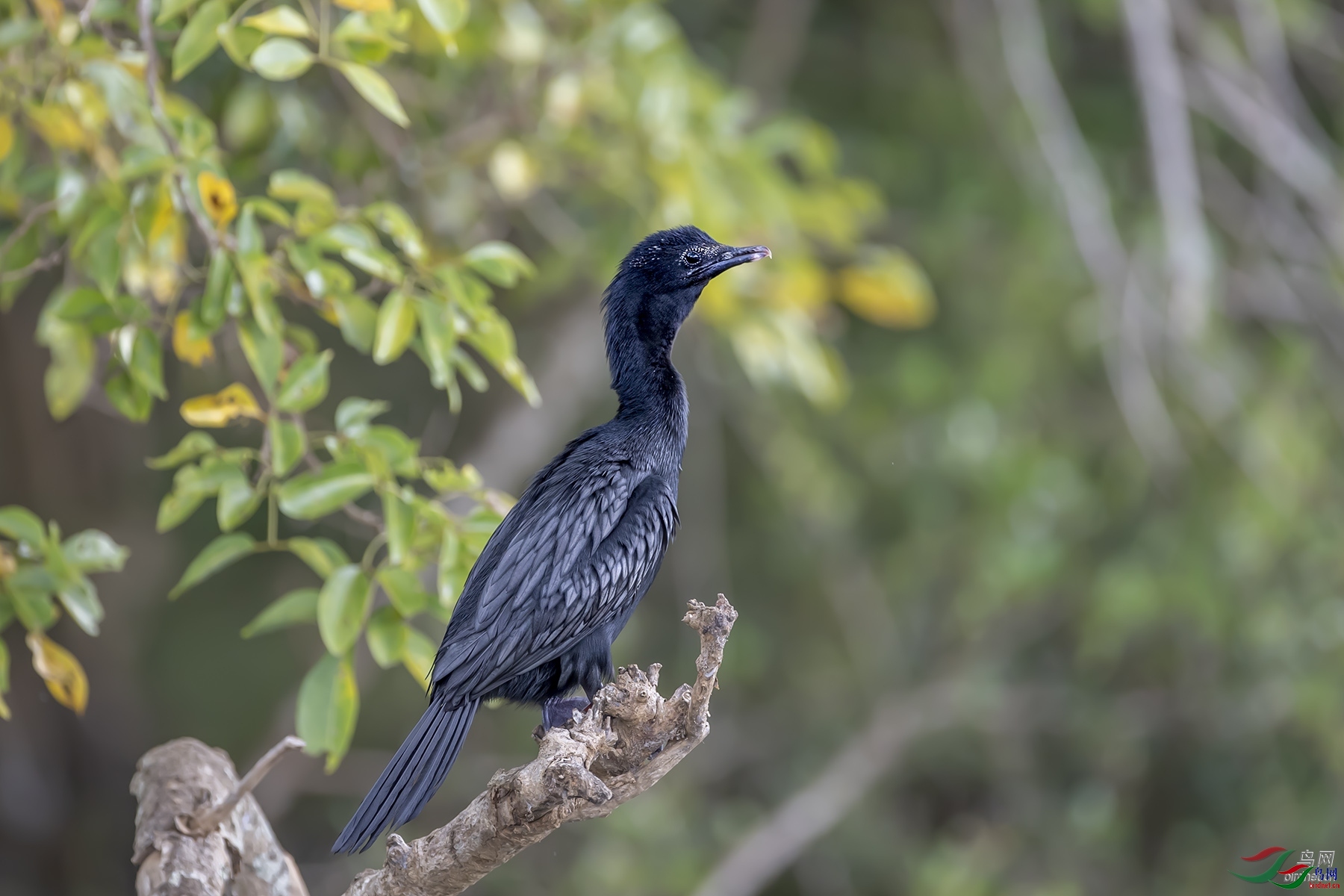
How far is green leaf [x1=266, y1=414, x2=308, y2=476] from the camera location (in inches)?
94.1

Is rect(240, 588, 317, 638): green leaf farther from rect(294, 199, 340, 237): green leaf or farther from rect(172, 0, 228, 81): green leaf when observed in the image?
rect(172, 0, 228, 81): green leaf

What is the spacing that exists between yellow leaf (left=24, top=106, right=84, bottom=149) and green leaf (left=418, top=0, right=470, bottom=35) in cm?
94

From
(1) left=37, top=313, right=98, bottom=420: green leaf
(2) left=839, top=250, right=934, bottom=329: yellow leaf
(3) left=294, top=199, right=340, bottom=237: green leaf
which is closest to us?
(3) left=294, top=199, right=340, bottom=237: green leaf

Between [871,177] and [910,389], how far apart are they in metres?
1.45

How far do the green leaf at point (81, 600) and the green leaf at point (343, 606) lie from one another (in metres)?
0.57

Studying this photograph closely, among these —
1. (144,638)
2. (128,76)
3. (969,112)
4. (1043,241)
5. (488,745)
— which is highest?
(128,76)

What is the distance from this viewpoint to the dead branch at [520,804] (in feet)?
6.16

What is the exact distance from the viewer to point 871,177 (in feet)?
21.8

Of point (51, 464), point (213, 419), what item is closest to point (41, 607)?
point (213, 419)

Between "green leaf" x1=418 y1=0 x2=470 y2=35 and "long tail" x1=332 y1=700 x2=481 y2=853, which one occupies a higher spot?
"green leaf" x1=418 y1=0 x2=470 y2=35

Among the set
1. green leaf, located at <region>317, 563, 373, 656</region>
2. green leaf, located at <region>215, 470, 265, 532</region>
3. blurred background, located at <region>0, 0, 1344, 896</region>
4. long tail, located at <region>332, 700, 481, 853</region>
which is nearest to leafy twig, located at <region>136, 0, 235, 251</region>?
green leaf, located at <region>215, 470, 265, 532</region>

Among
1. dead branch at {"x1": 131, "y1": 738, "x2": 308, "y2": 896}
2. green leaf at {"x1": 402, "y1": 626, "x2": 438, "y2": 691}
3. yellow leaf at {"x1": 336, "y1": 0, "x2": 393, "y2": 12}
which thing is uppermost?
yellow leaf at {"x1": 336, "y1": 0, "x2": 393, "y2": 12}

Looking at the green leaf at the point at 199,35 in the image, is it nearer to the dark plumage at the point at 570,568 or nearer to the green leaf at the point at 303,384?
the green leaf at the point at 303,384

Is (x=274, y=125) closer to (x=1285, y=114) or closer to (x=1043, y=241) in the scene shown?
(x=1043, y=241)
